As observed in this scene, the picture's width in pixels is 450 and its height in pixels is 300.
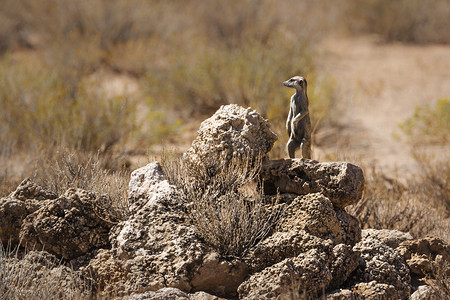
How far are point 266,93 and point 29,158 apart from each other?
157 inches

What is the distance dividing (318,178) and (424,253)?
39.2 inches

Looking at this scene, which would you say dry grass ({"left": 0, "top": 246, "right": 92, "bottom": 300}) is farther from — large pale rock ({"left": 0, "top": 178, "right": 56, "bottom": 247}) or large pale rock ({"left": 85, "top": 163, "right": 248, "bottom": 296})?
large pale rock ({"left": 0, "top": 178, "right": 56, "bottom": 247})

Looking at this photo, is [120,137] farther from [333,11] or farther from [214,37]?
[333,11]

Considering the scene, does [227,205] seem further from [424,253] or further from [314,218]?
[424,253]

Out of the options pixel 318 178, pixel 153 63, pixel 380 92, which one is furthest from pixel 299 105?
pixel 153 63

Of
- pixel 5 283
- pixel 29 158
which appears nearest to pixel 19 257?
pixel 5 283

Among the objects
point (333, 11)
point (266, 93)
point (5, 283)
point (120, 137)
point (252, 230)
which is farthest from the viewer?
point (333, 11)

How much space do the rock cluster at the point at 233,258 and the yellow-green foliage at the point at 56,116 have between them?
9.50ft

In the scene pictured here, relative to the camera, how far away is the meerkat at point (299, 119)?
161 inches

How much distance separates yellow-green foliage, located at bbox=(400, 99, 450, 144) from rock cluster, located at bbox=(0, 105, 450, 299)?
4.35m

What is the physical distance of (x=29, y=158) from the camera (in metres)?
6.27

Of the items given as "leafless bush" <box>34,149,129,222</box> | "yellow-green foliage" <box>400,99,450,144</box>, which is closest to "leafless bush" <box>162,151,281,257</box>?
"leafless bush" <box>34,149,129,222</box>

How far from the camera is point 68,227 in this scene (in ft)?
12.6

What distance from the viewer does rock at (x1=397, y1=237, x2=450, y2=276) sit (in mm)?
3915
